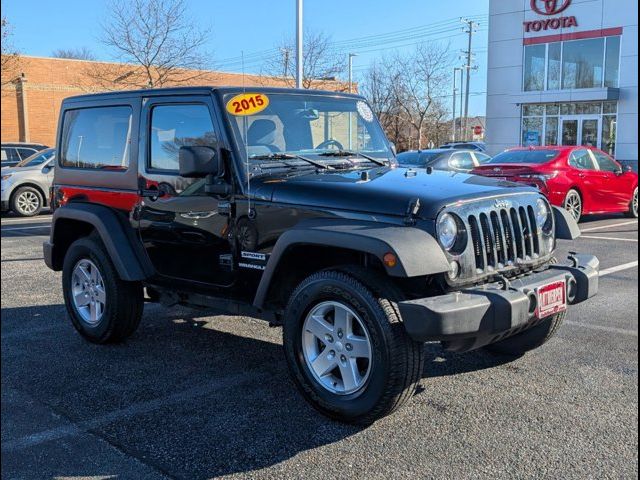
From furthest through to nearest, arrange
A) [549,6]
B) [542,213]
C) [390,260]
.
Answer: [549,6] < [542,213] < [390,260]

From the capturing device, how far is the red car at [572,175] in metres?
12.2

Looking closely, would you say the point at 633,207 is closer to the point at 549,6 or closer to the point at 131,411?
the point at 131,411

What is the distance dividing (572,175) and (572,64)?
56.0 feet

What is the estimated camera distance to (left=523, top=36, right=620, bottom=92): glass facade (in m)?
25.9

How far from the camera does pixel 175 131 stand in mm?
4699

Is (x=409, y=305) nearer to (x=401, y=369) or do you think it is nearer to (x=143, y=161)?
(x=401, y=369)

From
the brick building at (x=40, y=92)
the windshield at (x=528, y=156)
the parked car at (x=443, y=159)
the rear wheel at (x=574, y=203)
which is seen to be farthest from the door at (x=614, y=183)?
the brick building at (x=40, y=92)

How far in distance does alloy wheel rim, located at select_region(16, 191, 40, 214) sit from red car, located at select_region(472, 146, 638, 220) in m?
10.3

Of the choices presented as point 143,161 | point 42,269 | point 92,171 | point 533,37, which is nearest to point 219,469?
point 143,161

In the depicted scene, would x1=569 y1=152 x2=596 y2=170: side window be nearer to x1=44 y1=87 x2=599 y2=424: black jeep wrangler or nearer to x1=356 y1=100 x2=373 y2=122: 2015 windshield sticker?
x1=356 y1=100 x2=373 y2=122: 2015 windshield sticker

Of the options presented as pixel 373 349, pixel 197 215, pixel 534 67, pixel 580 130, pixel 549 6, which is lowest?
pixel 373 349

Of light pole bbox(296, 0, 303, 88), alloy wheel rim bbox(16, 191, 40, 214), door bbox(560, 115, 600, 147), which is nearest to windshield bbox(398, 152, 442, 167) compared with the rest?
light pole bbox(296, 0, 303, 88)

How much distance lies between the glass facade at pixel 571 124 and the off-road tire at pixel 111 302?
82.7 ft

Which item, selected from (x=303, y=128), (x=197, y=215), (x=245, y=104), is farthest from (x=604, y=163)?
(x=197, y=215)
